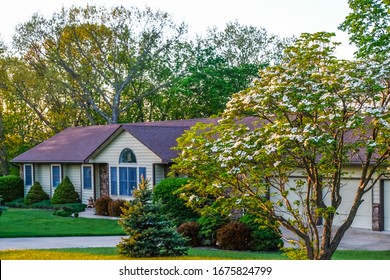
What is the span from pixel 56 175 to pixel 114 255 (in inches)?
808

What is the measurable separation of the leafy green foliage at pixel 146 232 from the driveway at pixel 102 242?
3.37m

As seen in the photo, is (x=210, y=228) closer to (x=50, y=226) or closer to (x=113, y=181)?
(x=50, y=226)

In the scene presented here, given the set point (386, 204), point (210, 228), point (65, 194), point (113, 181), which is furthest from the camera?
point (65, 194)

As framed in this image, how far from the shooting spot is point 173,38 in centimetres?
4428

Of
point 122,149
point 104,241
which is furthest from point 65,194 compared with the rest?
point 104,241

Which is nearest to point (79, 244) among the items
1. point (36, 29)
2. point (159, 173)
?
point (159, 173)

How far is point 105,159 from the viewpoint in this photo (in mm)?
29984

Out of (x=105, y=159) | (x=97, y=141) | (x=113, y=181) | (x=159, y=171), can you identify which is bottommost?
(x=113, y=181)

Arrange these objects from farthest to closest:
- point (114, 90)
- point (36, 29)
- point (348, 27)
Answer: point (114, 90)
point (36, 29)
point (348, 27)

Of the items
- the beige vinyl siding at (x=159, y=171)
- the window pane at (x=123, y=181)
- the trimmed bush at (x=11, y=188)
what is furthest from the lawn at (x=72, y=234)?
the trimmed bush at (x=11, y=188)

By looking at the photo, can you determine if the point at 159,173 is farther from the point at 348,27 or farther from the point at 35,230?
the point at 348,27

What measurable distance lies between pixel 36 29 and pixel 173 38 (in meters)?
9.54

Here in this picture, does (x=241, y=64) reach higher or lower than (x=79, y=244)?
higher

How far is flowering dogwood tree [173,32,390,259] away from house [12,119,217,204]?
14.6m
